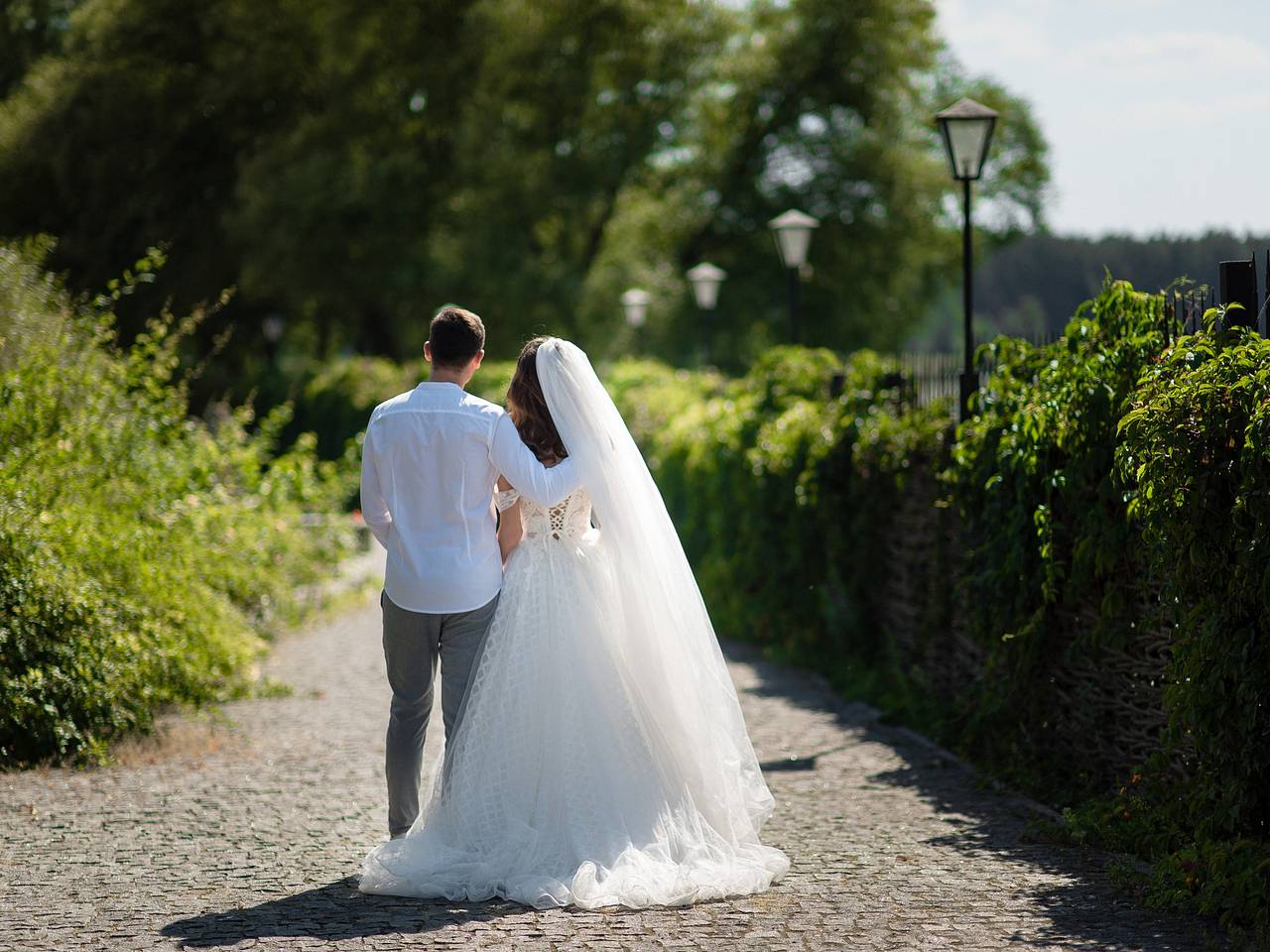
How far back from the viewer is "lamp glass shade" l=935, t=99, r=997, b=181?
9141mm

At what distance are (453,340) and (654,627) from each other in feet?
4.20

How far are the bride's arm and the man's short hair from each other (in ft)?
1.61

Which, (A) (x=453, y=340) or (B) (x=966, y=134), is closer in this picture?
(A) (x=453, y=340)

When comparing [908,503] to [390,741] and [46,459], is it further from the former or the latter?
[46,459]

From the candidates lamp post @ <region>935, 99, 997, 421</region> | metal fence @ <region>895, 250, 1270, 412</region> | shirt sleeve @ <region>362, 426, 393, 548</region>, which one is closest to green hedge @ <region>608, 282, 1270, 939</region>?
metal fence @ <region>895, 250, 1270, 412</region>

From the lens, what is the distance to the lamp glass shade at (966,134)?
30.0 ft

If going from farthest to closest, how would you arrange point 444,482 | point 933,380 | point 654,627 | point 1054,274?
point 1054,274 < point 933,380 < point 654,627 < point 444,482

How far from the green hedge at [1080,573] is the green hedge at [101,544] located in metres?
4.12

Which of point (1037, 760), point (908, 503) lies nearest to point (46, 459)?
point (908, 503)

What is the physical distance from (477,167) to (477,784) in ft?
94.0

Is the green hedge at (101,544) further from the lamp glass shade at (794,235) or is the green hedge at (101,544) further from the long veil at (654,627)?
the lamp glass shade at (794,235)

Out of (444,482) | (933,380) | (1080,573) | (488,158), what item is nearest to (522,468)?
(444,482)

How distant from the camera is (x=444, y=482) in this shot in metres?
5.06

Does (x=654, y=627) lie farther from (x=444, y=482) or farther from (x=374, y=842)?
(x=374, y=842)
